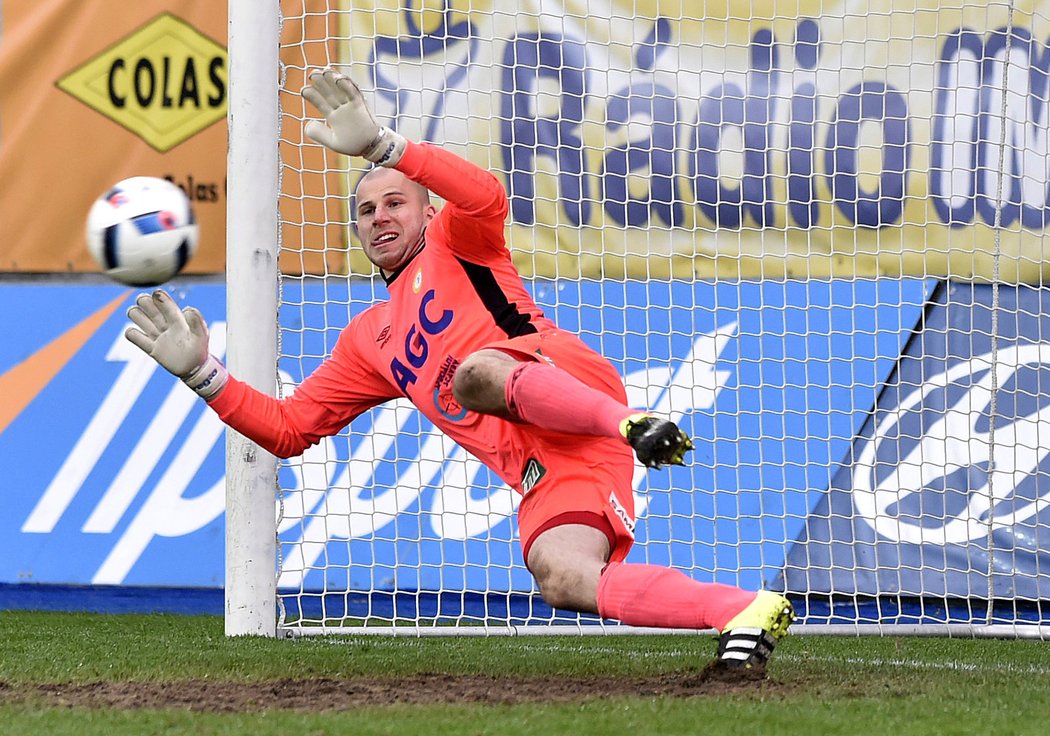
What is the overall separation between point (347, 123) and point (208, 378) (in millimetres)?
1022

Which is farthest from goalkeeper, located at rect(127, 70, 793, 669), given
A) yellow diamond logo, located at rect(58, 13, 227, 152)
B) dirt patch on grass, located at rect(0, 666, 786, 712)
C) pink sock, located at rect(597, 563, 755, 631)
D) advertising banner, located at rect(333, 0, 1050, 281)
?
yellow diamond logo, located at rect(58, 13, 227, 152)

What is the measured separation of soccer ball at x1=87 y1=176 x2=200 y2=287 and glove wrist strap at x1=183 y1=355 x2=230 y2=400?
0.34 meters

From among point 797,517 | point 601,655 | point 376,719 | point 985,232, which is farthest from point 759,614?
point 985,232

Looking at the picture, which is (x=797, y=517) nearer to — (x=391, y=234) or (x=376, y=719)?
(x=391, y=234)

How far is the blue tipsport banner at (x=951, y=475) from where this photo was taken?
17.8ft

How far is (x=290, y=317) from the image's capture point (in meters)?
5.81

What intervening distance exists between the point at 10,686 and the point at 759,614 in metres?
1.98

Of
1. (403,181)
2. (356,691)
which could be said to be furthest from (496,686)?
(403,181)

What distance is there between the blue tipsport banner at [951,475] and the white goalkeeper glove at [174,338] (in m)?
2.62

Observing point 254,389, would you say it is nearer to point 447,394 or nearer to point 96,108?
point 447,394

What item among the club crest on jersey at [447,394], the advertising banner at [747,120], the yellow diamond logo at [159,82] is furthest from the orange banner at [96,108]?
the club crest on jersey at [447,394]

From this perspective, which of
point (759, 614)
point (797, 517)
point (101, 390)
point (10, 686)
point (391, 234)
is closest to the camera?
point (759, 614)

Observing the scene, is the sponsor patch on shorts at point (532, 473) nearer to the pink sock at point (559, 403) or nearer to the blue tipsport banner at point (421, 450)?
the pink sock at point (559, 403)

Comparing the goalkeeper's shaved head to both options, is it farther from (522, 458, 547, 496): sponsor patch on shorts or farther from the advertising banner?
the advertising banner
